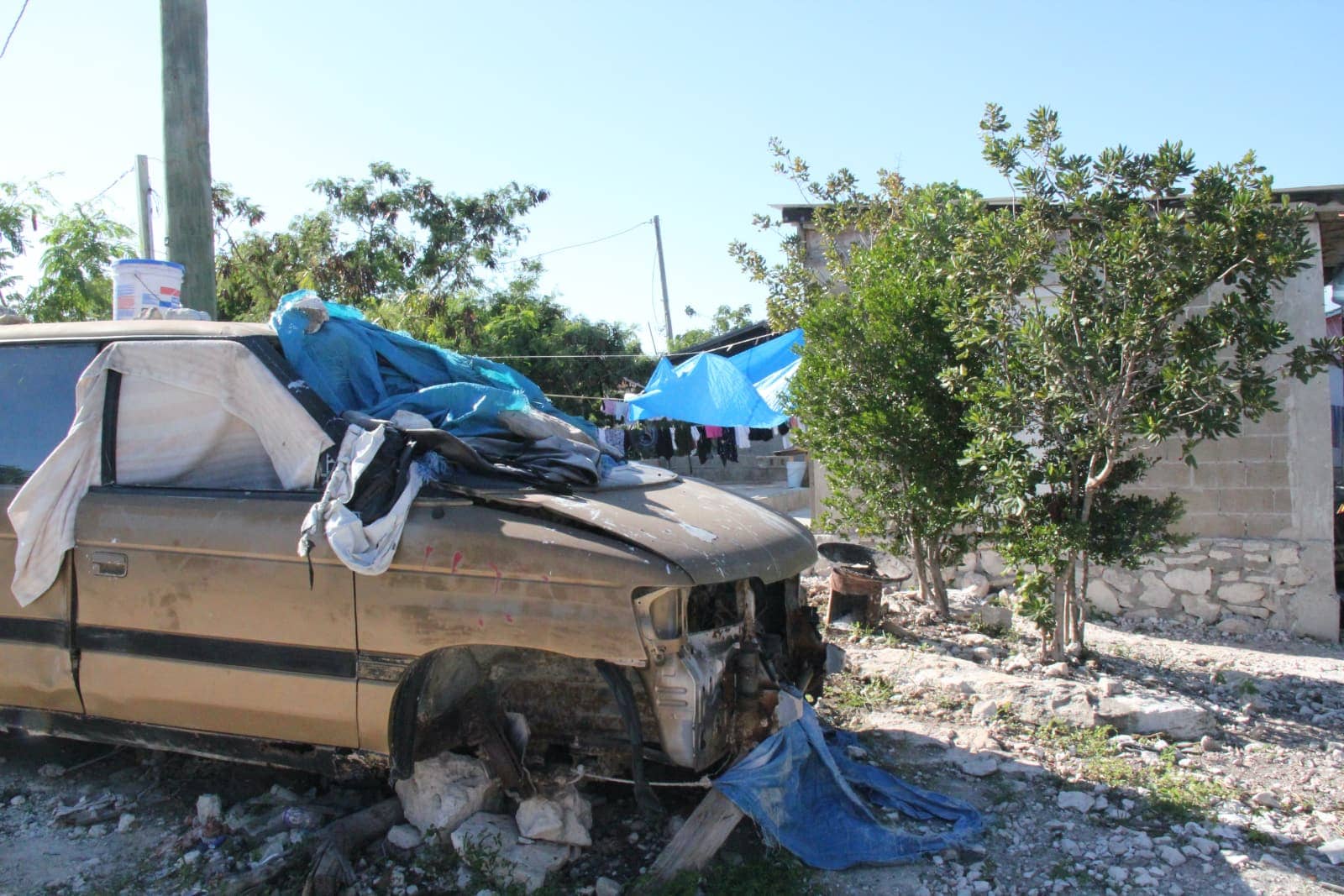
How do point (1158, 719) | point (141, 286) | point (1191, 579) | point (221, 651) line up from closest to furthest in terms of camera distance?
point (221, 651)
point (1158, 719)
point (141, 286)
point (1191, 579)

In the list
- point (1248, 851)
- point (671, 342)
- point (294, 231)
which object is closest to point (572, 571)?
point (1248, 851)

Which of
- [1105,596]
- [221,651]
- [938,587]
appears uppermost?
[221,651]

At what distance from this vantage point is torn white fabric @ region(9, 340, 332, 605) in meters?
3.41

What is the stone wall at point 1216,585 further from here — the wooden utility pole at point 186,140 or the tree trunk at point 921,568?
the wooden utility pole at point 186,140

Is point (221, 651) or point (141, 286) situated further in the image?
point (141, 286)

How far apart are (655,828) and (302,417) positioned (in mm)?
1977

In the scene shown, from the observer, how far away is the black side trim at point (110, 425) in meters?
3.55

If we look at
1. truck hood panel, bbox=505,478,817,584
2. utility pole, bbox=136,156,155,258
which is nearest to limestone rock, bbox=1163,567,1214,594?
truck hood panel, bbox=505,478,817,584

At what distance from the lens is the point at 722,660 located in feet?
10.9

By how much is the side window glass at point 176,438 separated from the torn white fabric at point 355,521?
1.80ft

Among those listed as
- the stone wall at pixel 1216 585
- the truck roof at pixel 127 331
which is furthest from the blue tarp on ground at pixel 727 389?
the truck roof at pixel 127 331

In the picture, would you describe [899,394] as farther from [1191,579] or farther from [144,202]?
[144,202]

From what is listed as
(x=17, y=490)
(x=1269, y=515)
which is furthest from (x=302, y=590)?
(x=1269, y=515)

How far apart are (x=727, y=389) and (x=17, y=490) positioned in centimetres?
925
